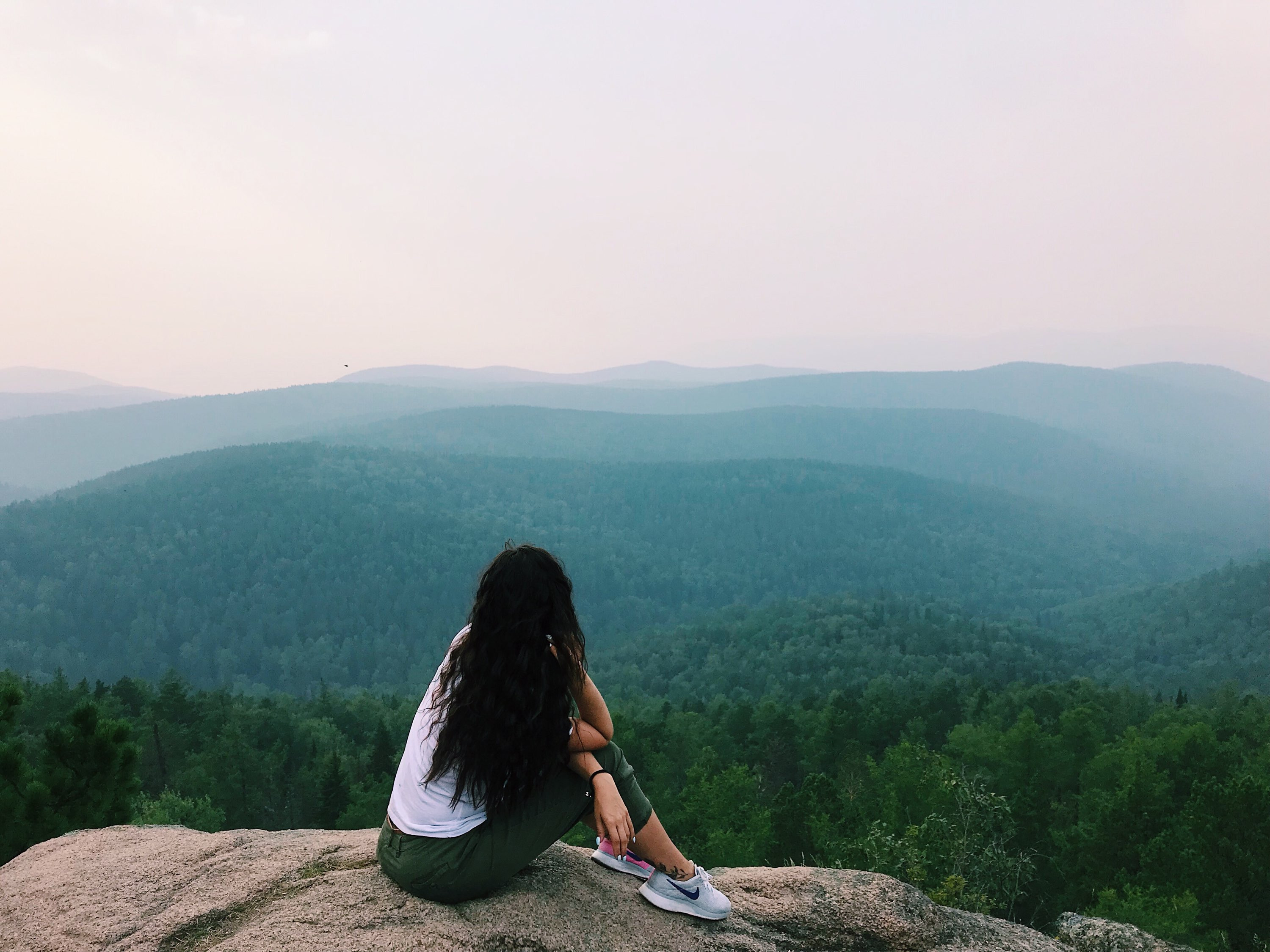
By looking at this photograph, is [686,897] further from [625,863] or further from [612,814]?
[612,814]

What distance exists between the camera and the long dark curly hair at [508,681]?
5020 mm

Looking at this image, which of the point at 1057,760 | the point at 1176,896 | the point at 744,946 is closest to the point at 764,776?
the point at 1057,760

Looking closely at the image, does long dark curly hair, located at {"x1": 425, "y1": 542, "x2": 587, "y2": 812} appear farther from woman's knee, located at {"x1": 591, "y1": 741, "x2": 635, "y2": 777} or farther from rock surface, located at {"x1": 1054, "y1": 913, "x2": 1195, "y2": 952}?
rock surface, located at {"x1": 1054, "y1": 913, "x2": 1195, "y2": 952}

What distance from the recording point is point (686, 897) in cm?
597

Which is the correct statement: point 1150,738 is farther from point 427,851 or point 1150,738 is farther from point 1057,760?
point 427,851

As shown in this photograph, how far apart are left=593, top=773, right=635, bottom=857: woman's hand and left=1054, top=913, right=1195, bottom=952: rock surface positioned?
5.38 m

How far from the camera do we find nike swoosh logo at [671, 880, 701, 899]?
5977 millimetres

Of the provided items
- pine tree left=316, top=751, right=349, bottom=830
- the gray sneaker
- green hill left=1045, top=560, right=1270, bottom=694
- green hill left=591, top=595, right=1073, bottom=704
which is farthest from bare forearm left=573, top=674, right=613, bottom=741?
green hill left=1045, top=560, right=1270, bottom=694

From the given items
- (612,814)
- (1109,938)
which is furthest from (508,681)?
(1109,938)

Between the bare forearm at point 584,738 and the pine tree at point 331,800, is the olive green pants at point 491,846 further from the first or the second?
the pine tree at point 331,800

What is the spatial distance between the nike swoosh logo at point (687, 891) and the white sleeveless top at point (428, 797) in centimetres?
173

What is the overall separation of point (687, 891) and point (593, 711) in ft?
5.72

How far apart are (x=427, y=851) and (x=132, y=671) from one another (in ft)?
589

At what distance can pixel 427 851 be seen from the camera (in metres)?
5.32
